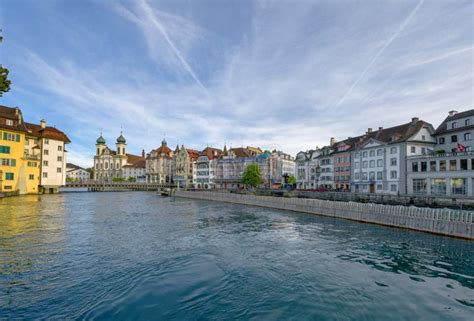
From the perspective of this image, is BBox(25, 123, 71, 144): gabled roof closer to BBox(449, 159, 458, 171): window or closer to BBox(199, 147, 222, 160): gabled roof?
BBox(199, 147, 222, 160): gabled roof

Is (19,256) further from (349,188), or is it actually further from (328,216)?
(349,188)

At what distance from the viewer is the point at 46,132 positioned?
72.4 m

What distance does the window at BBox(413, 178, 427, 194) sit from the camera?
47281mm

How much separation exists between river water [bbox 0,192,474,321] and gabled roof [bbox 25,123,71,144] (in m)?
62.5

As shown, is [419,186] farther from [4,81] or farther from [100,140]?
[100,140]

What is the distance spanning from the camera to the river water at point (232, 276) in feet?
30.8

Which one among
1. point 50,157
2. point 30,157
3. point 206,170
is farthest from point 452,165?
point 50,157

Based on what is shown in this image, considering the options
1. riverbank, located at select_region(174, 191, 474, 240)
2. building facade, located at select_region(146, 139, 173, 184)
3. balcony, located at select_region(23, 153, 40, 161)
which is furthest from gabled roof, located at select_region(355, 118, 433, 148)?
building facade, located at select_region(146, 139, 173, 184)

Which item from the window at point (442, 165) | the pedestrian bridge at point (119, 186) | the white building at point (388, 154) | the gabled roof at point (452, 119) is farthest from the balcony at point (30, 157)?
the gabled roof at point (452, 119)

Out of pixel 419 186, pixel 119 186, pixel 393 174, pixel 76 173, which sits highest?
pixel 393 174

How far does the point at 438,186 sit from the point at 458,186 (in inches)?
116

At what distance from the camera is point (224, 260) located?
15.2 metres

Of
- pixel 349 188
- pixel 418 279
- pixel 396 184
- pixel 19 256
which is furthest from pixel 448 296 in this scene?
pixel 349 188

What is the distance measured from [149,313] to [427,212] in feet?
87.1
